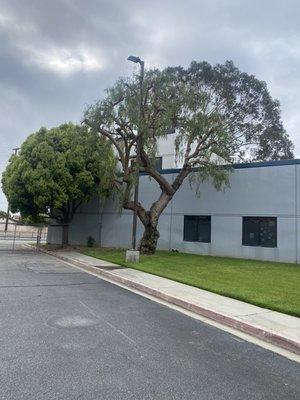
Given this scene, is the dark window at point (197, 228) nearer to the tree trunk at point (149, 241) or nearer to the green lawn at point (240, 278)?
the tree trunk at point (149, 241)

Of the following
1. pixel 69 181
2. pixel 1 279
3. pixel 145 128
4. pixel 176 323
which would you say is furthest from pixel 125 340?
pixel 69 181

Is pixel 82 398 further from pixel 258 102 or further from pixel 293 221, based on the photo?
pixel 258 102

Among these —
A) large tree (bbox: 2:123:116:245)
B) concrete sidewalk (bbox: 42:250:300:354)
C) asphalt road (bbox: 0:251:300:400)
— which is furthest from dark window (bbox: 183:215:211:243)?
asphalt road (bbox: 0:251:300:400)

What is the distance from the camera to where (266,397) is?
4656mm

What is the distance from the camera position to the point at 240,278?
13617mm

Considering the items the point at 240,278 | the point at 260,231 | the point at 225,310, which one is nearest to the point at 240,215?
the point at 260,231

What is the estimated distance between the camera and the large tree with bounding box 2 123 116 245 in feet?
78.8

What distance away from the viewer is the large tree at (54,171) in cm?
2403

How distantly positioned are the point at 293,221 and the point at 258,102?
86.9 ft

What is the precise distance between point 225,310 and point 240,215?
1333 cm

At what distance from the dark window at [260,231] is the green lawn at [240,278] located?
2489 millimetres

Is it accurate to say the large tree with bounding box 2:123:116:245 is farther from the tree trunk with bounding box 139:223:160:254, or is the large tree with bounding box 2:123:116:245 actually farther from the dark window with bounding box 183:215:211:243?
the dark window with bounding box 183:215:211:243

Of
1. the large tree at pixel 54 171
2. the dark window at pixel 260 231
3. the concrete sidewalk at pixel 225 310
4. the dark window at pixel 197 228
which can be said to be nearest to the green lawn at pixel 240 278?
the concrete sidewalk at pixel 225 310

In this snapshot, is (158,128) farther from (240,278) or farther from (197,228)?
(240,278)
